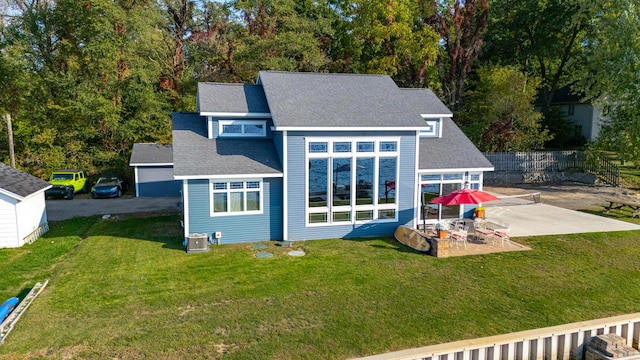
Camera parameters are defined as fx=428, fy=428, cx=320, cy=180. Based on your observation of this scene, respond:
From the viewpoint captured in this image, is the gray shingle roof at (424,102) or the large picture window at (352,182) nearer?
the large picture window at (352,182)

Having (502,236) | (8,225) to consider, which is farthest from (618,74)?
(8,225)

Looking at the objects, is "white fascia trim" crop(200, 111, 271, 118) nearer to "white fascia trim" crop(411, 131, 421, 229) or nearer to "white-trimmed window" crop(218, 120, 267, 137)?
"white-trimmed window" crop(218, 120, 267, 137)

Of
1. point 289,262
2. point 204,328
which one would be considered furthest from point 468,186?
point 204,328

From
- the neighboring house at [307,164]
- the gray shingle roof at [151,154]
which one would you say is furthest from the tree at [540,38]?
the gray shingle roof at [151,154]

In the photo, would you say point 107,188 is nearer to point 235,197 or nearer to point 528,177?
point 235,197

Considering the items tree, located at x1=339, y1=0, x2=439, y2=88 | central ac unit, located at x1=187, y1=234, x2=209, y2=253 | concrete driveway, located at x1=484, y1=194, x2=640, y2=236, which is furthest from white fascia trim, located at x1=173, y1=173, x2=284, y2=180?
tree, located at x1=339, y1=0, x2=439, y2=88

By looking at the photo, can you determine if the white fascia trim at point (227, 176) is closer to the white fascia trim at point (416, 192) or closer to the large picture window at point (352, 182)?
the large picture window at point (352, 182)

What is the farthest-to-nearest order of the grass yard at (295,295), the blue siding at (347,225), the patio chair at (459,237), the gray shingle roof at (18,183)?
the blue siding at (347,225) → the gray shingle roof at (18,183) → the patio chair at (459,237) → the grass yard at (295,295)
